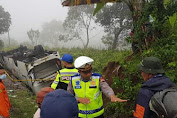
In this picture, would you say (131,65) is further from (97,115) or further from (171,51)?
(97,115)

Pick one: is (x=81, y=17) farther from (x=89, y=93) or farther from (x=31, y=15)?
(x=31, y=15)

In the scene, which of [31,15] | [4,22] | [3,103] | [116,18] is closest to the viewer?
[3,103]

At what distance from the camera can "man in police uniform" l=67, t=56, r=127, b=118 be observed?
2.66 m

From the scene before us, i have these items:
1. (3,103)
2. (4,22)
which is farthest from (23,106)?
(4,22)

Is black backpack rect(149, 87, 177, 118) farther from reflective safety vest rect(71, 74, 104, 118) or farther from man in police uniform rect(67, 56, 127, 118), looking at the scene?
reflective safety vest rect(71, 74, 104, 118)

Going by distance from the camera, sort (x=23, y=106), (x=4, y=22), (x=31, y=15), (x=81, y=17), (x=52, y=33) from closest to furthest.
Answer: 1. (x=23, y=106)
2. (x=81, y=17)
3. (x=4, y=22)
4. (x=52, y=33)
5. (x=31, y=15)

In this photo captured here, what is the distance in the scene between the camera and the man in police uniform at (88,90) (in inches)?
105

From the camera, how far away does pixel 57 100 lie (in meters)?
1.47

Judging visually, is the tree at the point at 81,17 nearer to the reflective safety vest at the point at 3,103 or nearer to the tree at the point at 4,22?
the tree at the point at 4,22

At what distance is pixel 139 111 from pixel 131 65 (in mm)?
2672

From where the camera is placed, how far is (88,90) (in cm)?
271

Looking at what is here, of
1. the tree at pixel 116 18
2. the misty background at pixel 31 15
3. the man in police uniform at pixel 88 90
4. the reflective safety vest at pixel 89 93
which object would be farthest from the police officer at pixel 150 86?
the misty background at pixel 31 15

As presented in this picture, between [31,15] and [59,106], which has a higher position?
[31,15]

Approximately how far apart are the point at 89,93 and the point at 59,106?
1.29 meters
